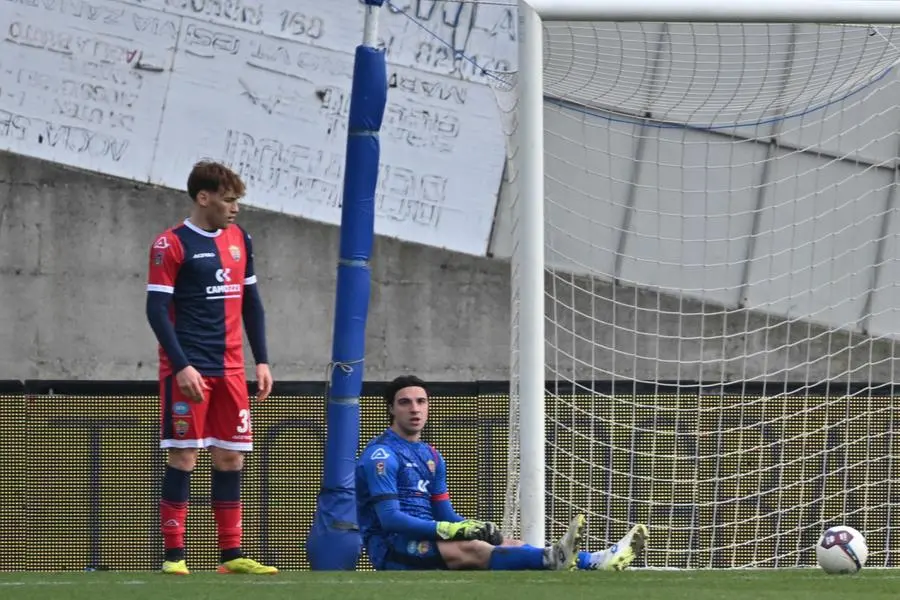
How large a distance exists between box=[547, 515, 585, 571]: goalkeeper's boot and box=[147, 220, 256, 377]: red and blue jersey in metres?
1.29

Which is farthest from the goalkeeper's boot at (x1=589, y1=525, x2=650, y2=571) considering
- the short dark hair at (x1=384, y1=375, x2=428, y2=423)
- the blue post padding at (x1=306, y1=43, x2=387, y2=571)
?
the blue post padding at (x1=306, y1=43, x2=387, y2=571)

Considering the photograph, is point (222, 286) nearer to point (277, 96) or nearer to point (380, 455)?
point (380, 455)

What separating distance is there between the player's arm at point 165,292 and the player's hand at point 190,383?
3cm

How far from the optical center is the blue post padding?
6117 mm

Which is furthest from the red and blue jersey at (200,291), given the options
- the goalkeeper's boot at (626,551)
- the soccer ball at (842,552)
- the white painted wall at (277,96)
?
the white painted wall at (277,96)

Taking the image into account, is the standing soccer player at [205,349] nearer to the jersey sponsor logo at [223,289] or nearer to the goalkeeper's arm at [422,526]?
the jersey sponsor logo at [223,289]

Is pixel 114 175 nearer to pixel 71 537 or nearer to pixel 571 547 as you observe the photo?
pixel 71 537

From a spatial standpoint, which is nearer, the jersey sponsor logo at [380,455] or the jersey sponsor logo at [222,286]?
the jersey sponsor logo at [222,286]

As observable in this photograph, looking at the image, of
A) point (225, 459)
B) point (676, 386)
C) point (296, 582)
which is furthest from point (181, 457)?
point (676, 386)

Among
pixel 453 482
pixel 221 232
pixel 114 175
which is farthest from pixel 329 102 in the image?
pixel 221 232

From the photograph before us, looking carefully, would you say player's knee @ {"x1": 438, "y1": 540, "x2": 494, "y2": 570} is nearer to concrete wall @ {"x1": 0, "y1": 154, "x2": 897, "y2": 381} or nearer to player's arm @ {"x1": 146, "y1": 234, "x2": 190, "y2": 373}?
player's arm @ {"x1": 146, "y1": 234, "x2": 190, "y2": 373}

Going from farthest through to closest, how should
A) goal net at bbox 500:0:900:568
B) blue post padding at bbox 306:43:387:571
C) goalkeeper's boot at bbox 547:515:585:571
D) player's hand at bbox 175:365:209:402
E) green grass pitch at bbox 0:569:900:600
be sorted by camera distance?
goal net at bbox 500:0:900:568 < blue post padding at bbox 306:43:387:571 < goalkeeper's boot at bbox 547:515:585:571 < player's hand at bbox 175:365:209:402 < green grass pitch at bbox 0:569:900:600

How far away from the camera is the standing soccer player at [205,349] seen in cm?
529

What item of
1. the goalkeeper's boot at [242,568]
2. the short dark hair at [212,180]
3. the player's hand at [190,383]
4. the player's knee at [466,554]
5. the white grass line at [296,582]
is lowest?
the white grass line at [296,582]
